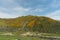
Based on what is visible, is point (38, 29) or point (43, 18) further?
point (43, 18)

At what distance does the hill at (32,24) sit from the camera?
153625mm

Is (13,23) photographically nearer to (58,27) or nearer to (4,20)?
(4,20)

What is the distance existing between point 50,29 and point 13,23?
1543 inches

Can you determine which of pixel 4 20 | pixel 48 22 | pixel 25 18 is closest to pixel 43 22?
pixel 48 22

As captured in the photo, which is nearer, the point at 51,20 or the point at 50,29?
the point at 50,29

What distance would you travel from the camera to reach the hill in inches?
6048

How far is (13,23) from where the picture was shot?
591 feet

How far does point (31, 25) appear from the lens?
6550 inches

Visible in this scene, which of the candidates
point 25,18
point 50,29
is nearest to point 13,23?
point 25,18

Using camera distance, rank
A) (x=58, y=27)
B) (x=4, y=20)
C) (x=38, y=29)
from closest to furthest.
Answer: (x=38, y=29)
(x=58, y=27)
(x=4, y=20)

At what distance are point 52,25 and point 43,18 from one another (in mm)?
20119

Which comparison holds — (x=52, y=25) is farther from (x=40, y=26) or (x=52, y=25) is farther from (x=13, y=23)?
(x=13, y=23)

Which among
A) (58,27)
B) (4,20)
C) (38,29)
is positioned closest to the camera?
(38,29)

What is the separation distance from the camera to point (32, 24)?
16812 centimetres
